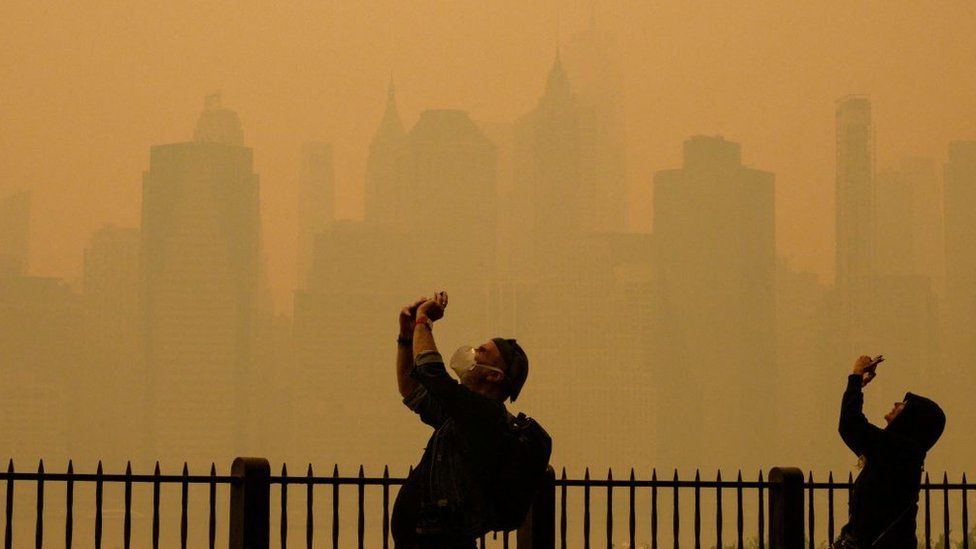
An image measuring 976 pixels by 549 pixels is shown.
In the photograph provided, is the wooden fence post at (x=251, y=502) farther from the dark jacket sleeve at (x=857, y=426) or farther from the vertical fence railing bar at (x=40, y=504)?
the dark jacket sleeve at (x=857, y=426)

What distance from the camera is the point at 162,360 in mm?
197500

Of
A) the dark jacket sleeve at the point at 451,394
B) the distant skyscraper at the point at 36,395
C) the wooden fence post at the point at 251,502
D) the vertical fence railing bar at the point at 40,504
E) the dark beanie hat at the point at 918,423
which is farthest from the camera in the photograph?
the distant skyscraper at the point at 36,395

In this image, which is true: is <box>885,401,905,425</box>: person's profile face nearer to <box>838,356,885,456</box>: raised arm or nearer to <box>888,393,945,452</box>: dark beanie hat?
<box>888,393,945,452</box>: dark beanie hat

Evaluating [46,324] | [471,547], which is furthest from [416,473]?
[46,324]

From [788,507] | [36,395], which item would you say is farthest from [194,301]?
[788,507]

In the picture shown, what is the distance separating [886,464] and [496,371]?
9.45 ft

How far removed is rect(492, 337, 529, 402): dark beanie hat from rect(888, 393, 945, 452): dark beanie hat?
9.14 ft

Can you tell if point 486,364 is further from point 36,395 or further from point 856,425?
point 36,395

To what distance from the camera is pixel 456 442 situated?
568cm

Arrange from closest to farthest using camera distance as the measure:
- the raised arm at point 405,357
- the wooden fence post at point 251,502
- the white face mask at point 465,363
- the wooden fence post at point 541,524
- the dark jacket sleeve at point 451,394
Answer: the dark jacket sleeve at point 451,394 < the white face mask at point 465,363 < the raised arm at point 405,357 < the wooden fence post at point 251,502 < the wooden fence post at point 541,524

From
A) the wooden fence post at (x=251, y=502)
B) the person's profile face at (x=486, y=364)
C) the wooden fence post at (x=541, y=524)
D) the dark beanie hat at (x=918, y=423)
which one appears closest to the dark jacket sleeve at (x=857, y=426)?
the dark beanie hat at (x=918, y=423)

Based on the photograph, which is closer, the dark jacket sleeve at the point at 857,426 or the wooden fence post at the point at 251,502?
the dark jacket sleeve at the point at 857,426

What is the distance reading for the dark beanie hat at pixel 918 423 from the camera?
7637mm

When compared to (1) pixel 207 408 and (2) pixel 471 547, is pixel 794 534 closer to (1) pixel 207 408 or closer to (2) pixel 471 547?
(2) pixel 471 547
